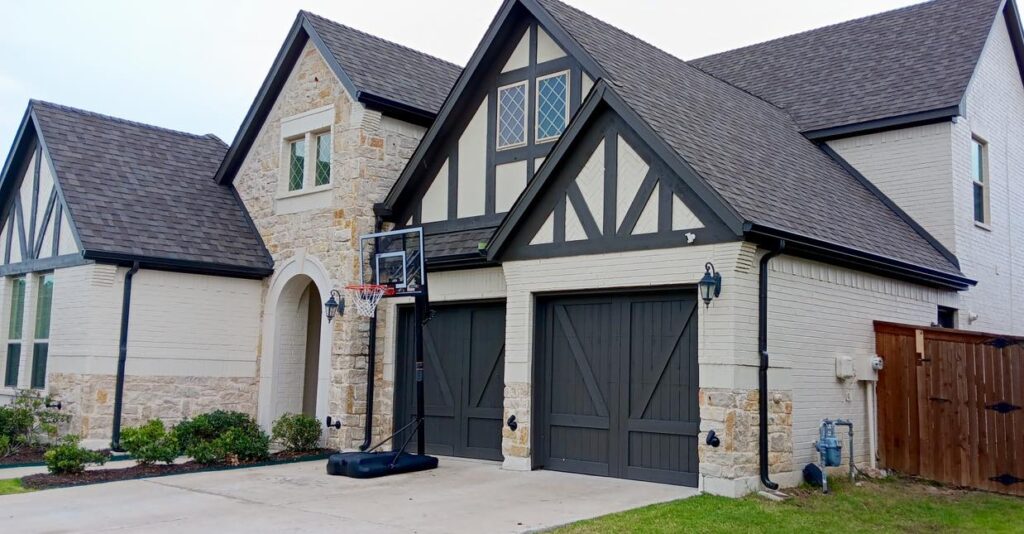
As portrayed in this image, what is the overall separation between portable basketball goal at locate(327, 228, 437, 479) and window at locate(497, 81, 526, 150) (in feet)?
7.75

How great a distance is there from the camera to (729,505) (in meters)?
10.2

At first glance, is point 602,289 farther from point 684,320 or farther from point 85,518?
point 85,518

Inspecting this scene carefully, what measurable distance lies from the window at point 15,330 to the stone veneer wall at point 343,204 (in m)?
4.83

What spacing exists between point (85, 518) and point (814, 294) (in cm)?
895

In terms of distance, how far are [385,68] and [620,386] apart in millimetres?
8128

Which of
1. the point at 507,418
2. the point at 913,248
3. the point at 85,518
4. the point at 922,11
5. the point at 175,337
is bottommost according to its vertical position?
the point at 85,518

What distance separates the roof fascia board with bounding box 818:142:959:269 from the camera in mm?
15778

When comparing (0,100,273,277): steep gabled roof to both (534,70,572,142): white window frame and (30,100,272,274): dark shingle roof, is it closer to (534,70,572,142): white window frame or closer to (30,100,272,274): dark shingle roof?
(30,100,272,274): dark shingle roof

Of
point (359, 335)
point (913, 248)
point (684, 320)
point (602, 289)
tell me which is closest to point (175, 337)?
point (359, 335)

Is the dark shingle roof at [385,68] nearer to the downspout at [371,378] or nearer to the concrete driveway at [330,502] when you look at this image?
the downspout at [371,378]

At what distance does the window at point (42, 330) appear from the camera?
16.8m

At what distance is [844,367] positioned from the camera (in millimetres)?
12570

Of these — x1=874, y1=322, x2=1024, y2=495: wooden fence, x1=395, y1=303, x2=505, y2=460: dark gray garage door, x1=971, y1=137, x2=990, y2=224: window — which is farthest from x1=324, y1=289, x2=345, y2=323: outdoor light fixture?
x1=971, y1=137, x2=990, y2=224: window

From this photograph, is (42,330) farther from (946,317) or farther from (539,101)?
(946,317)
